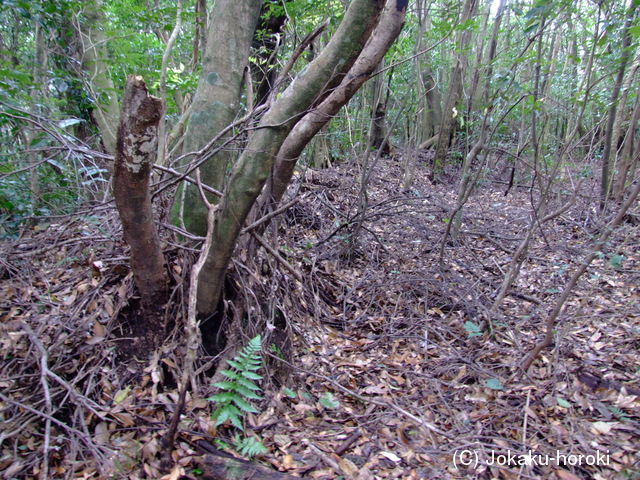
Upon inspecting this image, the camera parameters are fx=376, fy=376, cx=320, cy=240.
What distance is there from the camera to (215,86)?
116 inches

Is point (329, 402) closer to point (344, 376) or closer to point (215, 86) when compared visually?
point (344, 376)

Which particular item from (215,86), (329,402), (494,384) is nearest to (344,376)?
(329,402)

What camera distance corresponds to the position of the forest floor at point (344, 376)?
2.17 m

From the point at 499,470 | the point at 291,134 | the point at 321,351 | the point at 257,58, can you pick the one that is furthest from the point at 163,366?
the point at 257,58

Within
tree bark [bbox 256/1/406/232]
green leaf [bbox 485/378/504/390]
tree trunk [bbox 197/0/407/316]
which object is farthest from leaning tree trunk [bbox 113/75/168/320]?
green leaf [bbox 485/378/504/390]

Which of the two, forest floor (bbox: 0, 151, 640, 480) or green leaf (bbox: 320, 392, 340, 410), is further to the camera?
green leaf (bbox: 320, 392, 340, 410)

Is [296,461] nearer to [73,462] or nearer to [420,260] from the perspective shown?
[73,462]

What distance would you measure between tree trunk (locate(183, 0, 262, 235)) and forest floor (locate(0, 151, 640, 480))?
47cm

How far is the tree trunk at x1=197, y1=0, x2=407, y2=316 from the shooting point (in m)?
2.15

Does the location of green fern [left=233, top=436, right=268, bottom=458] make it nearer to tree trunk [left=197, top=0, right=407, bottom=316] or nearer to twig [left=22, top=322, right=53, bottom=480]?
twig [left=22, top=322, right=53, bottom=480]

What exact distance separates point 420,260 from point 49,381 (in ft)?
13.1

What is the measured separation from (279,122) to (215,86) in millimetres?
952

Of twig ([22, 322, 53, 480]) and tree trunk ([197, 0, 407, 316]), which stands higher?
tree trunk ([197, 0, 407, 316])

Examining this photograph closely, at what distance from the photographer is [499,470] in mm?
2193
